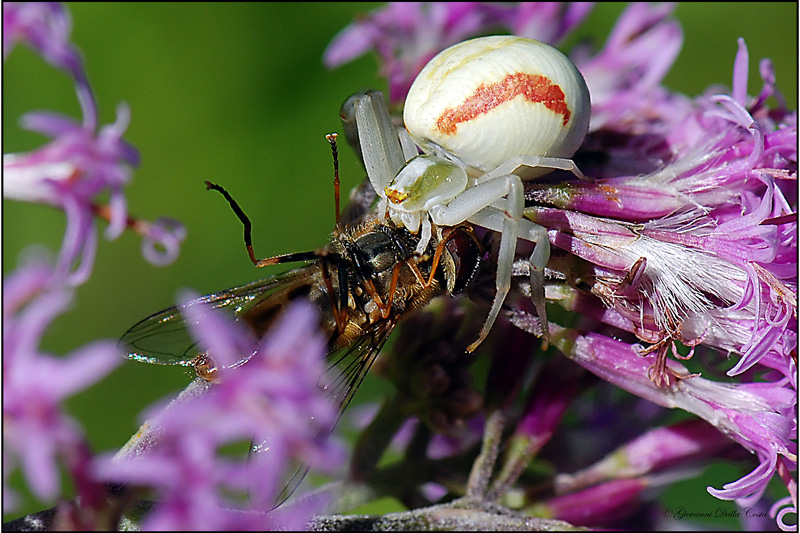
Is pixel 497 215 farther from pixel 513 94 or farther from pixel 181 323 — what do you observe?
pixel 181 323

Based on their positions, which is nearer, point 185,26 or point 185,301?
point 185,301

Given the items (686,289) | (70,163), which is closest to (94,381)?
(70,163)

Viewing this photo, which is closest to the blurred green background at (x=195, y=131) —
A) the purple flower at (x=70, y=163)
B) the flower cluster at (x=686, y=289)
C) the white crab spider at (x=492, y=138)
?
the flower cluster at (x=686, y=289)

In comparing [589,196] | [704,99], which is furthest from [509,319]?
[704,99]

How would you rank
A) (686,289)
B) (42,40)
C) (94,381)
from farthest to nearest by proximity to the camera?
(686,289) < (42,40) < (94,381)

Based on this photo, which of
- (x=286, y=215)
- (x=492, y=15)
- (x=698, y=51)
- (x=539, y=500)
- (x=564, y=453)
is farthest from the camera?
(x=698, y=51)

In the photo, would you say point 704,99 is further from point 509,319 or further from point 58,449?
point 58,449
